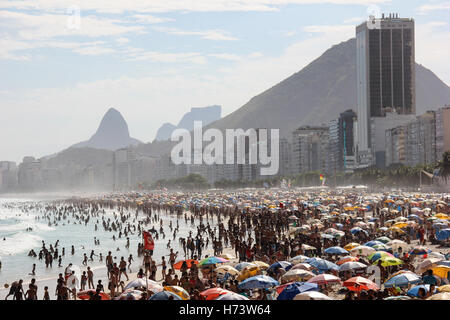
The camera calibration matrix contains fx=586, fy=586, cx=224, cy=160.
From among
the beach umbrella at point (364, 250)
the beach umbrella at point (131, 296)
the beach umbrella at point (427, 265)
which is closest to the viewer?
the beach umbrella at point (131, 296)

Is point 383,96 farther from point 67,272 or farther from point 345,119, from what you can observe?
point 67,272

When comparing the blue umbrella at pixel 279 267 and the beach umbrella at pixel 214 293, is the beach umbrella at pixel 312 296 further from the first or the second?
the blue umbrella at pixel 279 267

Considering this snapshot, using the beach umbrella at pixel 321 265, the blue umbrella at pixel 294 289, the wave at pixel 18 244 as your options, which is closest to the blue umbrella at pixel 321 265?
the beach umbrella at pixel 321 265

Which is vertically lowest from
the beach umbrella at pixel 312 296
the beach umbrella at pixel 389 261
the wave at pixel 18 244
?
the wave at pixel 18 244

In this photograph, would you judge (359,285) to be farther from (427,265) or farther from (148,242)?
(148,242)

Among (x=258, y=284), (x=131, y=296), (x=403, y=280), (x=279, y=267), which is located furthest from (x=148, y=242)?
(x=403, y=280)

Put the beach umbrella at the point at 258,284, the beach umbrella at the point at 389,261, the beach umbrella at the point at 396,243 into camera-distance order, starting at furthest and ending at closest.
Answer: the beach umbrella at the point at 396,243, the beach umbrella at the point at 389,261, the beach umbrella at the point at 258,284

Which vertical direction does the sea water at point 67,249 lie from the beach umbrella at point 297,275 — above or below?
below
